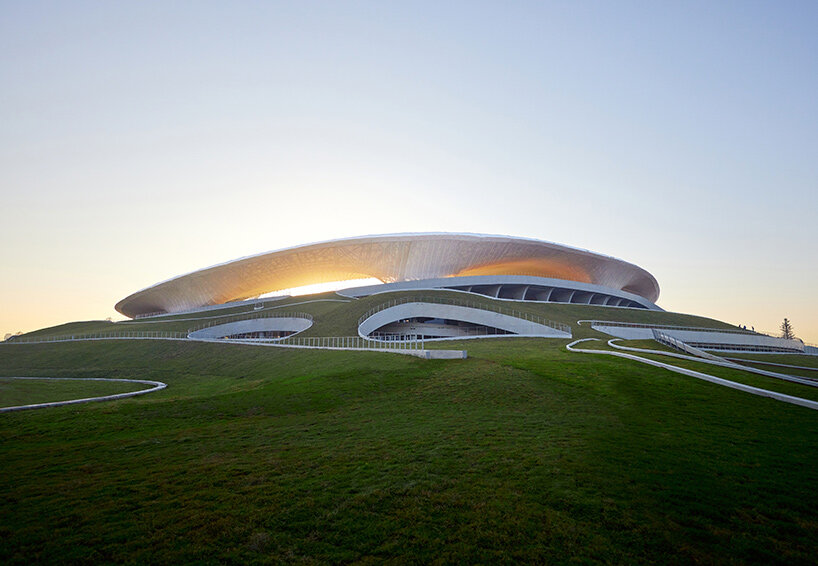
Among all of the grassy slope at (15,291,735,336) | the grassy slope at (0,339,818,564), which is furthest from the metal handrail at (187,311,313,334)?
the grassy slope at (0,339,818,564)

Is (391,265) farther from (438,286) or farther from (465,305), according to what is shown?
(465,305)

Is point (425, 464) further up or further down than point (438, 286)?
further down

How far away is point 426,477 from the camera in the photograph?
5.73m

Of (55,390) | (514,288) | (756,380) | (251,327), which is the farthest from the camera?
(514,288)

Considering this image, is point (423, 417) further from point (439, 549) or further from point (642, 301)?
point (642, 301)

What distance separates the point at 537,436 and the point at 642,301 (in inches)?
2304

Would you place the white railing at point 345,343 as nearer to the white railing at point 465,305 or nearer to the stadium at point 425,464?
the white railing at point 465,305

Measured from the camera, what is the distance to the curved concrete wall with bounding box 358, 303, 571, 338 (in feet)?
102

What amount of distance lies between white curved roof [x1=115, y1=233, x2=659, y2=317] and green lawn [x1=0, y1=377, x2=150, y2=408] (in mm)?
35742

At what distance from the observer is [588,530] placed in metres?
4.29

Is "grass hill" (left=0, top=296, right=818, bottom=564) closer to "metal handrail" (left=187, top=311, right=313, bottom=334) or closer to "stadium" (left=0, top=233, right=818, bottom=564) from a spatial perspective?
"stadium" (left=0, top=233, right=818, bottom=564)

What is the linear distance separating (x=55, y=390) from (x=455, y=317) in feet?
81.4

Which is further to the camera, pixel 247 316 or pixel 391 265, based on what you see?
pixel 391 265

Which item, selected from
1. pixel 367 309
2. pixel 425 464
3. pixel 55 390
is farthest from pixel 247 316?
pixel 425 464
